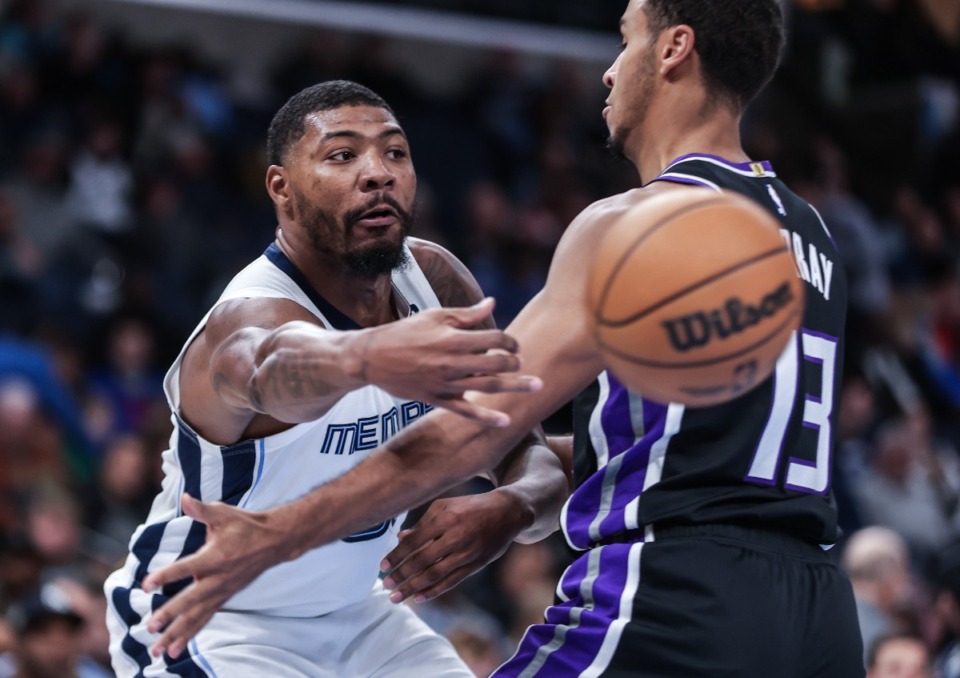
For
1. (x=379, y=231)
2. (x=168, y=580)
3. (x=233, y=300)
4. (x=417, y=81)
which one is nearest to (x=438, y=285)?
(x=379, y=231)

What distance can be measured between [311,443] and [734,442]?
1.31 meters

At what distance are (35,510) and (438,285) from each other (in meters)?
4.29

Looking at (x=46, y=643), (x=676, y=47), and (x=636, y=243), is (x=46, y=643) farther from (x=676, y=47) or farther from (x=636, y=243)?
(x=636, y=243)

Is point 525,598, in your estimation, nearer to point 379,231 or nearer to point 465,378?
point 379,231

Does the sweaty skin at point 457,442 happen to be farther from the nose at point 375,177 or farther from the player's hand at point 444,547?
the nose at point 375,177

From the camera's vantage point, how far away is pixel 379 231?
13.8 ft

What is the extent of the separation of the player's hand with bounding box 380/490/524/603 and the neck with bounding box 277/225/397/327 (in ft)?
2.43

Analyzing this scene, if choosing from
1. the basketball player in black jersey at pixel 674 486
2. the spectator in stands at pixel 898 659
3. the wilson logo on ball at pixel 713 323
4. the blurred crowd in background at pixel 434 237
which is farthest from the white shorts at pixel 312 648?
the spectator in stands at pixel 898 659

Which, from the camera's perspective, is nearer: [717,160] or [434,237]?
[717,160]

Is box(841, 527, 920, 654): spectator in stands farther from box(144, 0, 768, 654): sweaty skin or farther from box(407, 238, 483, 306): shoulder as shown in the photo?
box(144, 0, 768, 654): sweaty skin

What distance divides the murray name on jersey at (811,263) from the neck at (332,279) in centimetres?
138

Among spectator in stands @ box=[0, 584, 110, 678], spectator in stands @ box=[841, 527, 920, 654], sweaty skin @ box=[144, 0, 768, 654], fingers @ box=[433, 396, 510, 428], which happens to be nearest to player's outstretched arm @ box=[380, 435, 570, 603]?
sweaty skin @ box=[144, 0, 768, 654]

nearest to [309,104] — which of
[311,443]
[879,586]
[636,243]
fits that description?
[311,443]

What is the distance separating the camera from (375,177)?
4.13 metres
